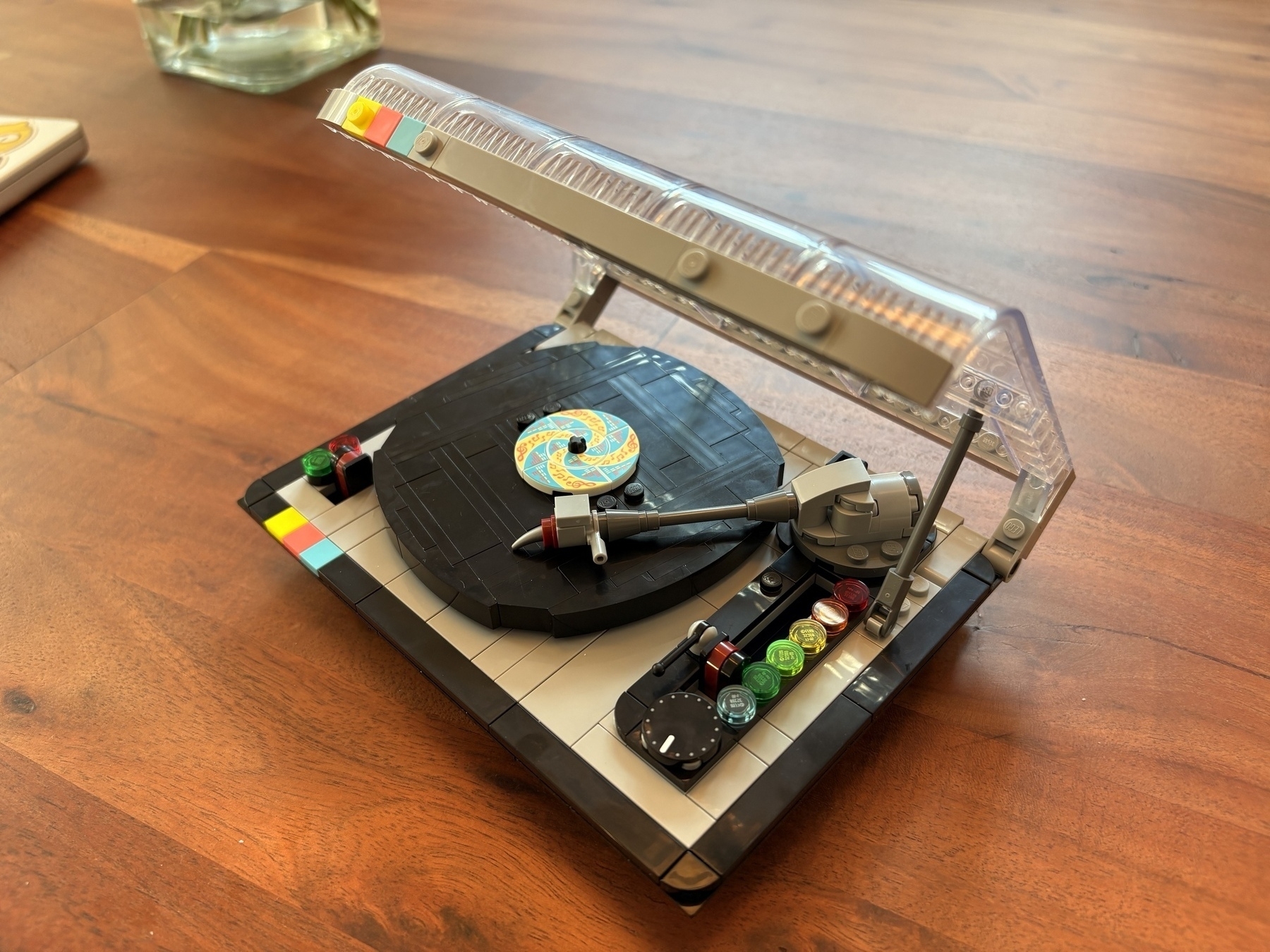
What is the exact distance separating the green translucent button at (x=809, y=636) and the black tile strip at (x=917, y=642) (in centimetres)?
3

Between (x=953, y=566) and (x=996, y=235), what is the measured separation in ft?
2.17

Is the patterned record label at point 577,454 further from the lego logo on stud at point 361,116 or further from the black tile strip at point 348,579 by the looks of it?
the lego logo on stud at point 361,116

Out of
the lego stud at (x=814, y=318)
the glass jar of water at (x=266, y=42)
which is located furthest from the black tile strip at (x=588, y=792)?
the glass jar of water at (x=266, y=42)

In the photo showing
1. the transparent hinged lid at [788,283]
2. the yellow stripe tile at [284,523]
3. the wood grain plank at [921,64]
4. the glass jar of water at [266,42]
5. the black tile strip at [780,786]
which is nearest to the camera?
the transparent hinged lid at [788,283]

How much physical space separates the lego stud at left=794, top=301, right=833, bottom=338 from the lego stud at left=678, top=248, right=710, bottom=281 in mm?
65

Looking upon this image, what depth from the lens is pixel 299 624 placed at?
819 mm

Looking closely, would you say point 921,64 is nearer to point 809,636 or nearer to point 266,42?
point 266,42

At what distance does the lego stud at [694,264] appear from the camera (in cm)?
53

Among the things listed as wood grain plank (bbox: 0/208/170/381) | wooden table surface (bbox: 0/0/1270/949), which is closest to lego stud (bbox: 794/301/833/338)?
wooden table surface (bbox: 0/0/1270/949)

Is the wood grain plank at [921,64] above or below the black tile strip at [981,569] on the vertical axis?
above

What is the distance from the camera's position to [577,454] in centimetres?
79

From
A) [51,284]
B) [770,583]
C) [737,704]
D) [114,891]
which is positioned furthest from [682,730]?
[51,284]

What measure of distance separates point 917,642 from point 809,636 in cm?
8

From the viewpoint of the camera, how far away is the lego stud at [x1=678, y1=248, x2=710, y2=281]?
1.74 feet
